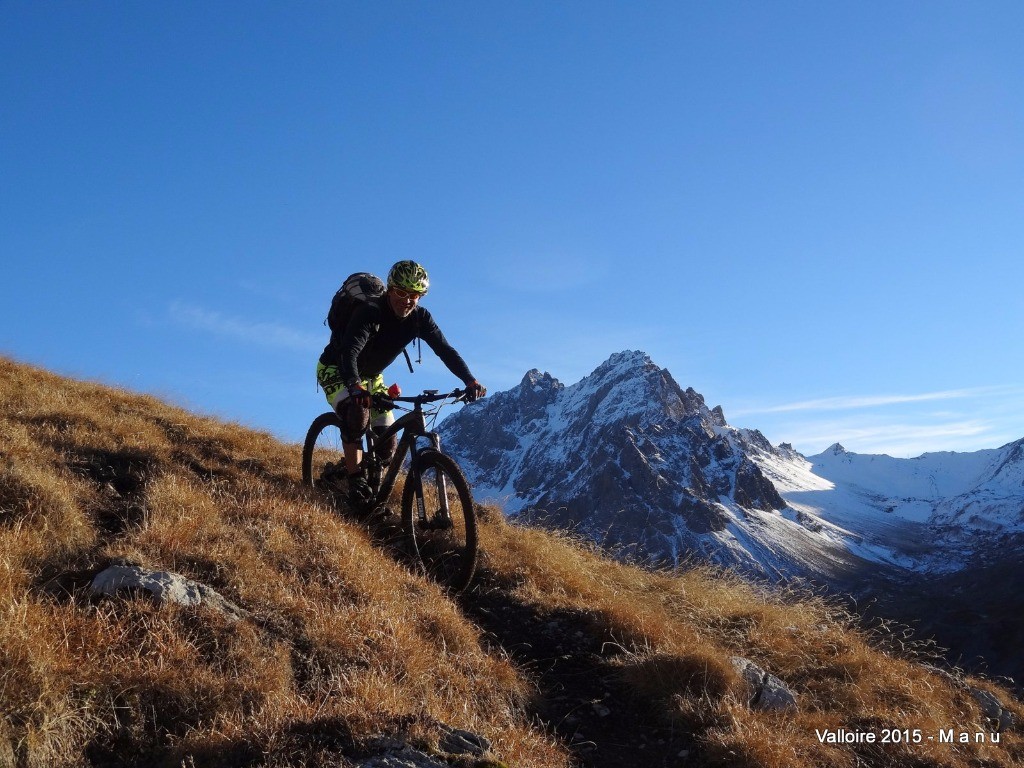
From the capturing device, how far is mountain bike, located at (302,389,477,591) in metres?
7.48

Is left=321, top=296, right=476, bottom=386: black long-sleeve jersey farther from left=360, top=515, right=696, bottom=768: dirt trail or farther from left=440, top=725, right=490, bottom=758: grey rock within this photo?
left=440, top=725, right=490, bottom=758: grey rock

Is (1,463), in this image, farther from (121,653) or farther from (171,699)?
(171,699)

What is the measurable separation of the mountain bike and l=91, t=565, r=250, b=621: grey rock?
8.59ft

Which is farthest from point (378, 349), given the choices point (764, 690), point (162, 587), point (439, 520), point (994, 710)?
point (994, 710)

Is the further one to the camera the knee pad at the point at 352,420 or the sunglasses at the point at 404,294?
the knee pad at the point at 352,420

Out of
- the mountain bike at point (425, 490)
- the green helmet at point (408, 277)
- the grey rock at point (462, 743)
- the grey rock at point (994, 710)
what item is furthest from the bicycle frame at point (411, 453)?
the grey rock at point (994, 710)

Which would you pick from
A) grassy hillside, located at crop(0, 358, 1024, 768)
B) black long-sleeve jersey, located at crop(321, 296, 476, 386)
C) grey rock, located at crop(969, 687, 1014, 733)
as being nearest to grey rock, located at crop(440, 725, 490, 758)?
grassy hillside, located at crop(0, 358, 1024, 768)

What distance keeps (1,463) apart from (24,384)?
6076 mm

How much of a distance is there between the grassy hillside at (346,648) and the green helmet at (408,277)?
2.72 metres

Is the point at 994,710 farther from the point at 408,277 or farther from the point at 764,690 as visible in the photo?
the point at 408,277

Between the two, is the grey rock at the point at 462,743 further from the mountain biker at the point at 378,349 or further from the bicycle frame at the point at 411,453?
the mountain biker at the point at 378,349

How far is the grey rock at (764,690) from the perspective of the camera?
635 cm

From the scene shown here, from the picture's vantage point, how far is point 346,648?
5.10 metres

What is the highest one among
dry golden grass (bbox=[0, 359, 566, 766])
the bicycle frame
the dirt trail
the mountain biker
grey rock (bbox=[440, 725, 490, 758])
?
the mountain biker
